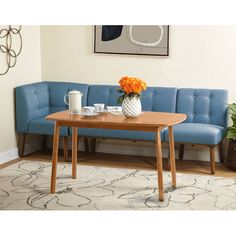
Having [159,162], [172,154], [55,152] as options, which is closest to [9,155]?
[55,152]

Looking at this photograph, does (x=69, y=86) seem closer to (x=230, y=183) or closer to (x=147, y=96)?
(x=147, y=96)

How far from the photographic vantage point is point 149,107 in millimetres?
4875

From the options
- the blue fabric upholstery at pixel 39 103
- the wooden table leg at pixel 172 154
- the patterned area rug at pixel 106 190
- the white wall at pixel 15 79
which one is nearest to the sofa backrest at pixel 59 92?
the blue fabric upholstery at pixel 39 103

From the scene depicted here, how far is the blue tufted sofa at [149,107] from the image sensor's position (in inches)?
179

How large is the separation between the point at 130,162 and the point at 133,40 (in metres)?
1.39

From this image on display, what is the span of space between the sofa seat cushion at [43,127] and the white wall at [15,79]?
0.80ft

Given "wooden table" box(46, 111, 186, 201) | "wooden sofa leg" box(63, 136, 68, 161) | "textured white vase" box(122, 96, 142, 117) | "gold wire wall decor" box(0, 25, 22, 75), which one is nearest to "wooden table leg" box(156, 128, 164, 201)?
"wooden table" box(46, 111, 186, 201)

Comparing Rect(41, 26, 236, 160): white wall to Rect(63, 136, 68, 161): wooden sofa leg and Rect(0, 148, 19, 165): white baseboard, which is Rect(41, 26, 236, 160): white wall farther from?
Rect(0, 148, 19, 165): white baseboard

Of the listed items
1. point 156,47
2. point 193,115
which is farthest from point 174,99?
point 156,47

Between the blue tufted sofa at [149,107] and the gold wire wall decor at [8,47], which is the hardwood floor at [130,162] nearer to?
the blue tufted sofa at [149,107]

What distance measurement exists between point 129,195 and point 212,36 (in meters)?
2.12

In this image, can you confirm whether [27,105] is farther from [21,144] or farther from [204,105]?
[204,105]

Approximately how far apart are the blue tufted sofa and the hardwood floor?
7.7 inches
